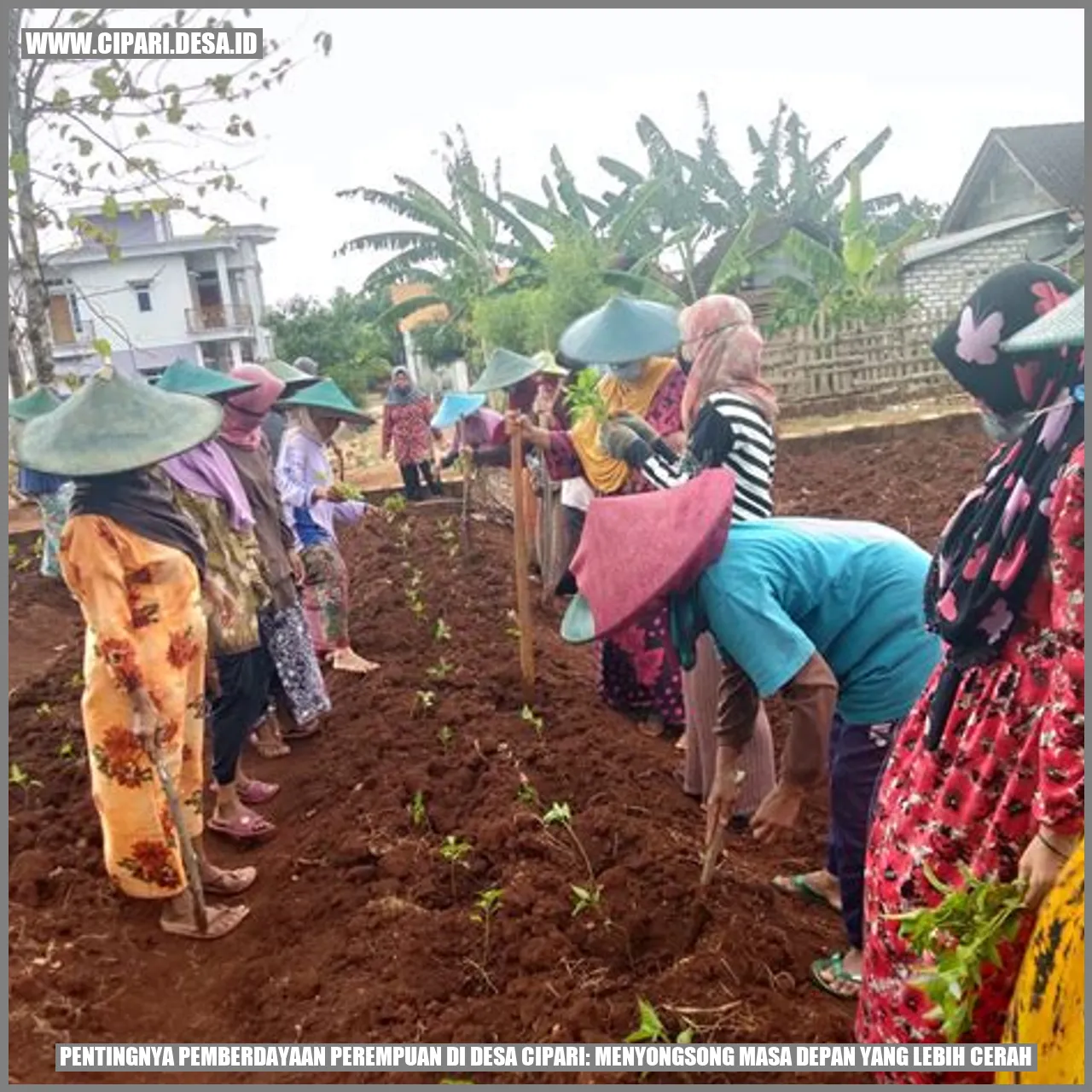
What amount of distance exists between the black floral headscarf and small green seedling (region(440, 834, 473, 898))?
1745 millimetres

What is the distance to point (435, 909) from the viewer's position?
10.00ft

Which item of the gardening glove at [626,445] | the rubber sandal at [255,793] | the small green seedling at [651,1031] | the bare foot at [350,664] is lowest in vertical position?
the rubber sandal at [255,793]

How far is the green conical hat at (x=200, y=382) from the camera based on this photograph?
389 centimetres

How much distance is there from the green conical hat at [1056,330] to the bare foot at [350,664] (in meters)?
4.24

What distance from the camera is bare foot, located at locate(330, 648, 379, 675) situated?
5.42 meters

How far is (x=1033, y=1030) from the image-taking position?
145 centimetres

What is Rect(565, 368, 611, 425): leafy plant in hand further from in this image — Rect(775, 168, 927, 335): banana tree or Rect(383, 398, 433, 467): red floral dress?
Rect(775, 168, 927, 335): banana tree

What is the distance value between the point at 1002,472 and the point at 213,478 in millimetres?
2836

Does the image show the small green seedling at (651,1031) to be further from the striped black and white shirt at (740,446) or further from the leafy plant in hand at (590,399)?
the leafy plant in hand at (590,399)

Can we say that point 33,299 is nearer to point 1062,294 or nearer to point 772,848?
point 772,848

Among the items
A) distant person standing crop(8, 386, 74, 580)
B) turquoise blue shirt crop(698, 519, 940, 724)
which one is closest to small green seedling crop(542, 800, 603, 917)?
turquoise blue shirt crop(698, 519, 940, 724)

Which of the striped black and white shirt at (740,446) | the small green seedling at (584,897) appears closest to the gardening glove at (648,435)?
the striped black and white shirt at (740,446)

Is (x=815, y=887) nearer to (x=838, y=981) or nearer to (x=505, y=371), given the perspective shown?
(x=838, y=981)
